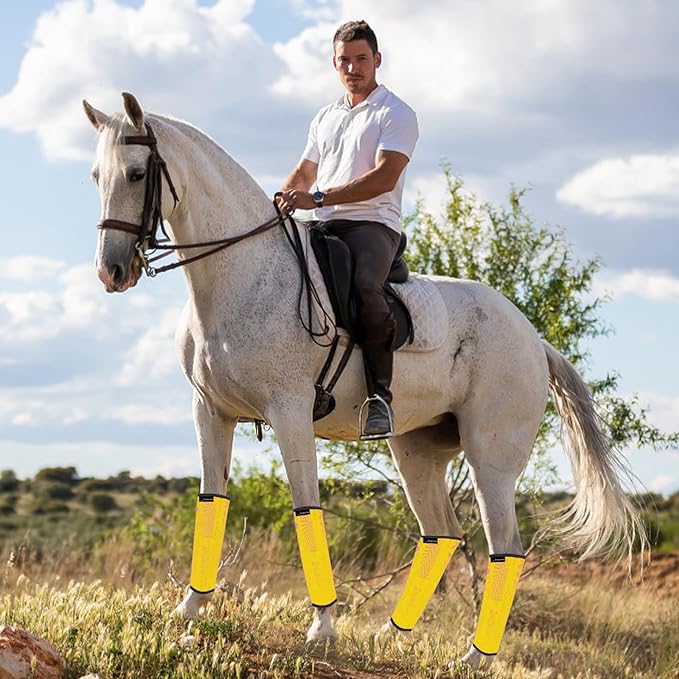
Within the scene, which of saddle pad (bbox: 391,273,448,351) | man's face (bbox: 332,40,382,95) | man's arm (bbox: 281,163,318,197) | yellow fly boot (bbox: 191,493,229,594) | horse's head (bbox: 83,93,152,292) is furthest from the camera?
man's arm (bbox: 281,163,318,197)

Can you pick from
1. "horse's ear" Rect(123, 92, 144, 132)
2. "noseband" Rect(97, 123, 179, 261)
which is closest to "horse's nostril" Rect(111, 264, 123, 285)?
"noseband" Rect(97, 123, 179, 261)

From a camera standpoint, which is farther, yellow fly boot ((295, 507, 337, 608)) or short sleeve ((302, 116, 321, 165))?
short sleeve ((302, 116, 321, 165))

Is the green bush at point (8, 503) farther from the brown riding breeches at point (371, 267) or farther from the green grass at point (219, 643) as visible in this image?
the brown riding breeches at point (371, 267)

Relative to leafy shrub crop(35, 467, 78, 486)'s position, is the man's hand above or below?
above

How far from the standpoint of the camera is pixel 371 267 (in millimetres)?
7082

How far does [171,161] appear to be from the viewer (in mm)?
6535

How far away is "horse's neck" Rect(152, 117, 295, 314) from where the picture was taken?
265 inches

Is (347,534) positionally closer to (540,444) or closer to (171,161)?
(540,444)

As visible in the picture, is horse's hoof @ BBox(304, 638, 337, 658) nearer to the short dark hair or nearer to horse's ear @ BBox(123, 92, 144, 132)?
horse's ear @ BBox(123, 92, 144, 132)

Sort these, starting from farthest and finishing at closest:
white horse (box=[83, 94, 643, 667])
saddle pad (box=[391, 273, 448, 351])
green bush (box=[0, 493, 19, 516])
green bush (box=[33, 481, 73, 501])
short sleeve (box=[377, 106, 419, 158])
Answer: green bush (box=[33, 481, 73, 501]) < green bush (box=[0, 493, 19, 516]) < saddle pad (box=[391, 273, 448, 351]) < short sleeve (box=[377, 106, 419, 158]) < white horse (box=[83, 94, 643, 667])

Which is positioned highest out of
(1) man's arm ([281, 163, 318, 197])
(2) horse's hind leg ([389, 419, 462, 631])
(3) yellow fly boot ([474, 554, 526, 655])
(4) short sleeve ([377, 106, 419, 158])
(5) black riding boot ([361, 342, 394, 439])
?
(4) short sleeve ([377, 106, 419, 158])

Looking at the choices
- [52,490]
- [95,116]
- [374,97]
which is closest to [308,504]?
[95,116]

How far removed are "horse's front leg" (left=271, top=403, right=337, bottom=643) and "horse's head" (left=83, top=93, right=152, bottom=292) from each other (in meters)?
1.26

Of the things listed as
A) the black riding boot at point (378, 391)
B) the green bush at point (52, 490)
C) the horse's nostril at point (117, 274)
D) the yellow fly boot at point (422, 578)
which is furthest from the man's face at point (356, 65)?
the green bush at point (52, 490)
